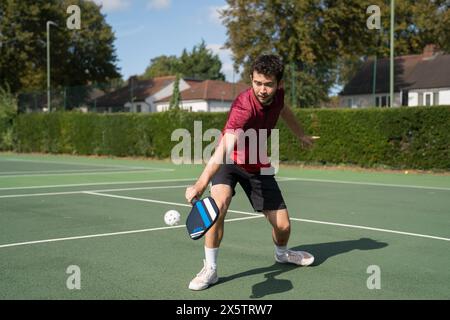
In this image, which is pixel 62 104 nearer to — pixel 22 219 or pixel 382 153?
pixel 382 153

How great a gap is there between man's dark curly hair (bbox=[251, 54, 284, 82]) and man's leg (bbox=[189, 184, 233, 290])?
1097 mm

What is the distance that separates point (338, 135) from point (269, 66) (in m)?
16.3

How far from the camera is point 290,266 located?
594cm

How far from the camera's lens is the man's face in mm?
4961

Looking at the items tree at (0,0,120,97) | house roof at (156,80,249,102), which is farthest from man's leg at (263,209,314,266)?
house roof at (156,80,249,102)

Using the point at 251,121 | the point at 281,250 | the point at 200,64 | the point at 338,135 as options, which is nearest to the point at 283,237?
the point at 281,250

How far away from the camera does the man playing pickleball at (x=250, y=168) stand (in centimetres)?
489

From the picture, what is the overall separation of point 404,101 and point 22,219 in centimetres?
3622

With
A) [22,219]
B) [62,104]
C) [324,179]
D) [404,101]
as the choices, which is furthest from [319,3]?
[22,219]

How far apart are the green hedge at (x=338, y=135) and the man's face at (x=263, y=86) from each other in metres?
14.7

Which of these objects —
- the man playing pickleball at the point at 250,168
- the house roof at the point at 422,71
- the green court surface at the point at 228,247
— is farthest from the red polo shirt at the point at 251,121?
the house roof at the point at 422,71

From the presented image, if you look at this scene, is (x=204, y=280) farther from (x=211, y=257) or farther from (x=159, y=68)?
(x=159, y=68)

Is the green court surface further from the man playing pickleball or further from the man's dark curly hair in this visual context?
the man's dark curly hair
